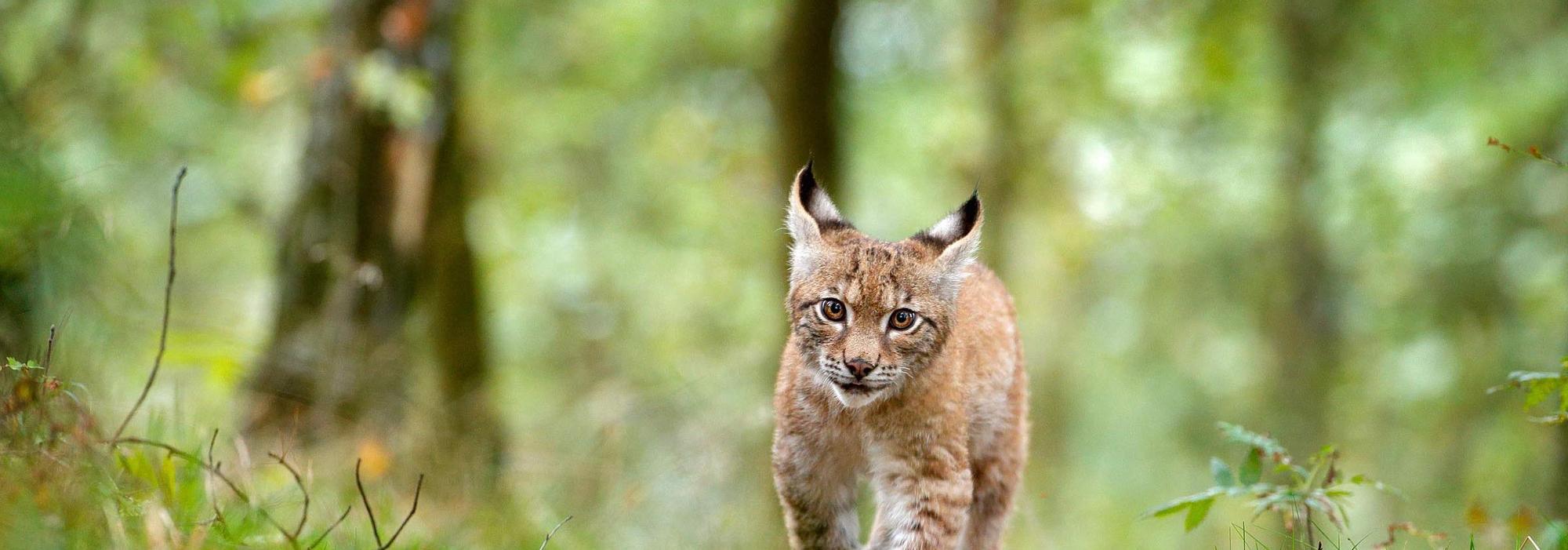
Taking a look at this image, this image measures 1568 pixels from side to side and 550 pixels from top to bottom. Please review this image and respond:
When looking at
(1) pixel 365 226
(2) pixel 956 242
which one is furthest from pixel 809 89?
(2) pixel 956 242

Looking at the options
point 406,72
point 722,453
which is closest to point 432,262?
point 406,72

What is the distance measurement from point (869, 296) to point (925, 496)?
842 mm

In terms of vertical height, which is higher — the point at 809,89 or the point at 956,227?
the point at 809,89

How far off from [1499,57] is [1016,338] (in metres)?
9.01

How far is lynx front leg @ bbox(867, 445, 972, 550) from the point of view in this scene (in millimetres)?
5469

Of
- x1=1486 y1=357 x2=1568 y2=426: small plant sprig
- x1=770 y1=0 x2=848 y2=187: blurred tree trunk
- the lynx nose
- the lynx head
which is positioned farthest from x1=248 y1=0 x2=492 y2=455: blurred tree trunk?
x1=1486 y1=357 x2=1568 y2=426: small plant sprig

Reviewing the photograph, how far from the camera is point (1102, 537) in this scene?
21844 mm

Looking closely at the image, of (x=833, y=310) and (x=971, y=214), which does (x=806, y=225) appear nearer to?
(x=833, y=310)

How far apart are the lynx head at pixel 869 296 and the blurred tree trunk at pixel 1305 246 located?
35.0 feet

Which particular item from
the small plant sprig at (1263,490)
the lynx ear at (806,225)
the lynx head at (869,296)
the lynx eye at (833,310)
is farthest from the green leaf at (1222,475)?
the lynx ear at (806,225)

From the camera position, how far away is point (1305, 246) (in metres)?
15.9

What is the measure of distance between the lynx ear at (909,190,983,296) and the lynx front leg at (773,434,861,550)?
88 centimetres

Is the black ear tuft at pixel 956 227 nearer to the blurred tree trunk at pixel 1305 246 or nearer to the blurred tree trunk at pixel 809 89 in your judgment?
the blurred tree trunk at pixel 809 89

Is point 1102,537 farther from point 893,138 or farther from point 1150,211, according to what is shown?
point 893,138
